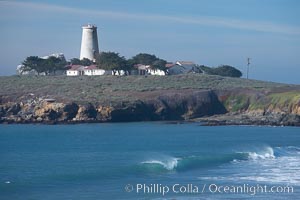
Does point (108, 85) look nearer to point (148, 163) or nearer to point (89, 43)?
point (89, 43)

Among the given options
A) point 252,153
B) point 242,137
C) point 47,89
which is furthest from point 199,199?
point 47,89

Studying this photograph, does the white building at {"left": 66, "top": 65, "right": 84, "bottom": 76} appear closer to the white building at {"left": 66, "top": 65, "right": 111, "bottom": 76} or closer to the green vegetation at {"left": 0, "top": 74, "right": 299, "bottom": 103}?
the white building at {"left": 66, "top": 65, "right": 111, "bottom": 76}

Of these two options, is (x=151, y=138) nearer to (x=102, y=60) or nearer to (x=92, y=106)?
(x=92, y=106)

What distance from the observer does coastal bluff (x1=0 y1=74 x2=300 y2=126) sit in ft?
234

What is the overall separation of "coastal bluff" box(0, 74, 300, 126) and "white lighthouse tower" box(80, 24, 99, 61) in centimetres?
1130

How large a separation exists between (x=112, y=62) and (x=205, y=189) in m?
63.1

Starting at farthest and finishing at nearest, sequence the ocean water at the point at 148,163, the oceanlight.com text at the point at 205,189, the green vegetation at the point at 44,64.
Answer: the green vegetation at the point at 44,64 < the ocean water at the point at 148,163 < the oceanlight.com text at the point at 205,189

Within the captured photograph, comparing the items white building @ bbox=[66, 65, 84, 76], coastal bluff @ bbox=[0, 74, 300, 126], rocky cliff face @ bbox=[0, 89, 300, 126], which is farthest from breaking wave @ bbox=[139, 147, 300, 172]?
white building @ bbox=[66, 65, 84, 76]

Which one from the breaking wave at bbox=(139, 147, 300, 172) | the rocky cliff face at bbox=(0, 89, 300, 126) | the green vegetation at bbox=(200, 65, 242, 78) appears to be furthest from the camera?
the green vegetation at bbox=(200, 65, 242, 78)

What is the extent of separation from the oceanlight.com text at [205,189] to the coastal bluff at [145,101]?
135ft

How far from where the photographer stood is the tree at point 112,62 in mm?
90812

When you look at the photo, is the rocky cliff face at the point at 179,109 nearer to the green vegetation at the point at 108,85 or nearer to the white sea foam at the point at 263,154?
the green vegetation at the point at 108,85

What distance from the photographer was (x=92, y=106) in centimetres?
7169

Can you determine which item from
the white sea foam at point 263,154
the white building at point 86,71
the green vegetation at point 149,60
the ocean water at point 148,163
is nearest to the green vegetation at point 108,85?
the white building at point 86,71
